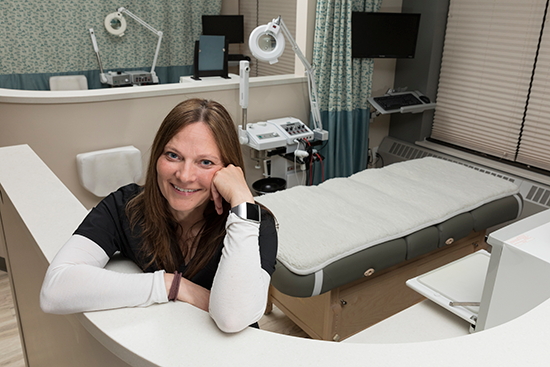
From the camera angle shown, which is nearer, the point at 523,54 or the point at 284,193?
the point at 284,193

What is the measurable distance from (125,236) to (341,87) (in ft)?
9.20

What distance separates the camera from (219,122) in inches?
39.8

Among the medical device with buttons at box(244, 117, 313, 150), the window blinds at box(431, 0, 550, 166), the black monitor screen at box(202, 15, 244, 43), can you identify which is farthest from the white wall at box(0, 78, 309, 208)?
the black monitor screen at box(202, 15, 244, 43)

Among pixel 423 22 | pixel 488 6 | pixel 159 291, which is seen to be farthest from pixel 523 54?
pixel 159 291

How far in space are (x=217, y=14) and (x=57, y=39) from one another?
6.28 feet

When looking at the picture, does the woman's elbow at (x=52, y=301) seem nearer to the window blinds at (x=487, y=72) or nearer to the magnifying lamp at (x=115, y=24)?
the window blinds at (x=487, y=72)

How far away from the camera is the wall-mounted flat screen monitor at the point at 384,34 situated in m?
3.45

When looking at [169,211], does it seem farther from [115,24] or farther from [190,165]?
[115,24]

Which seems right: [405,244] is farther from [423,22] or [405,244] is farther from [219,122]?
[423,22]

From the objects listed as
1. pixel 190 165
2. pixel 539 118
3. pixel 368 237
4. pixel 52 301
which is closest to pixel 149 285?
pixel 52 301

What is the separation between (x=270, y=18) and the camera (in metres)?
5.26

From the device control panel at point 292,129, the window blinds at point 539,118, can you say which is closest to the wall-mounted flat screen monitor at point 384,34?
the device control panel at point 292,129

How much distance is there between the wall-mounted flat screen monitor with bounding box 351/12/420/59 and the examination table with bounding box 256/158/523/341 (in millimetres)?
1295

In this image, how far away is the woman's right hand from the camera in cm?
82
